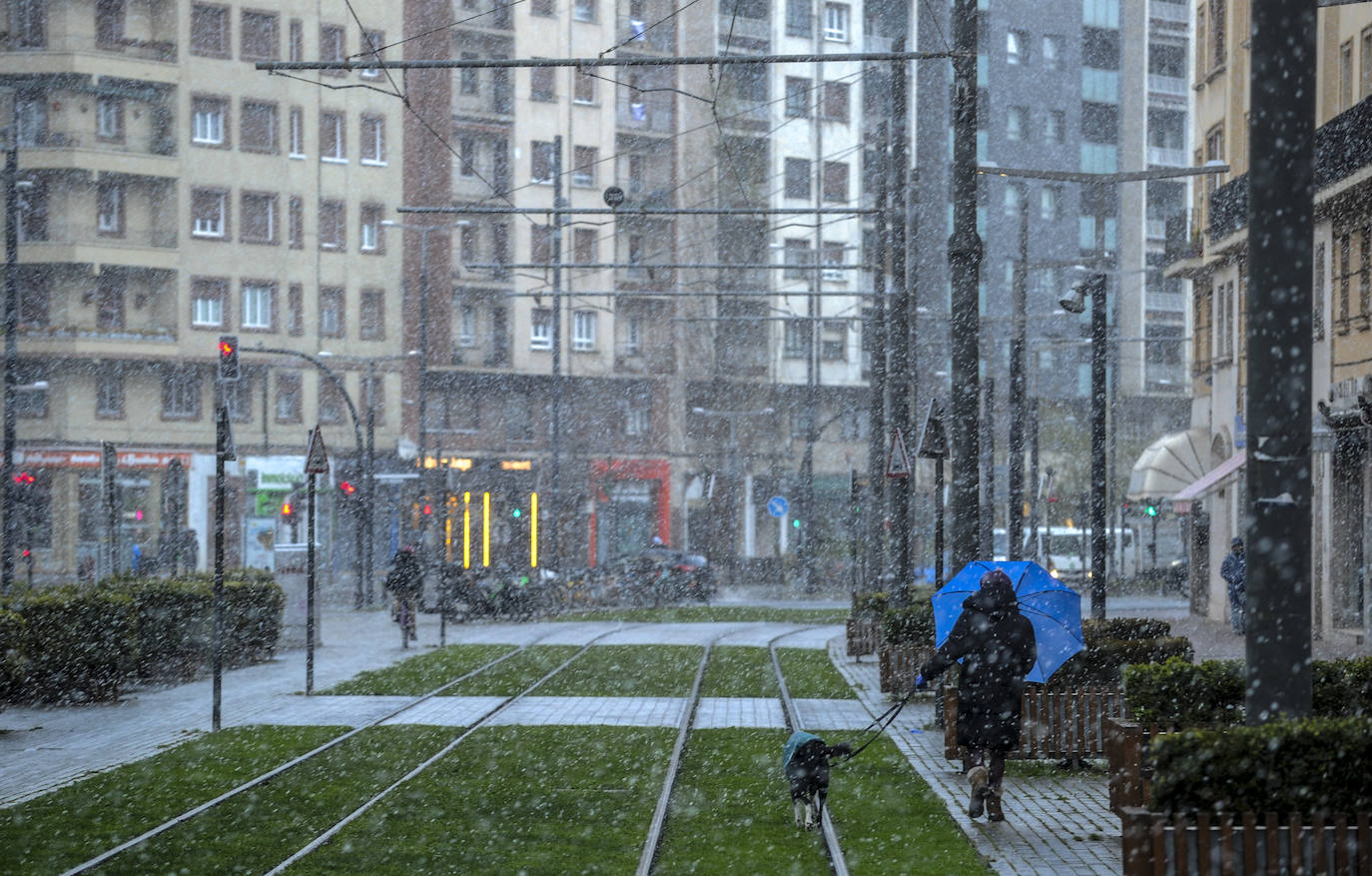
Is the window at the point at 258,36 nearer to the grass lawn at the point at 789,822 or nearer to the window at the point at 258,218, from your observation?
the window at the point at 258,218

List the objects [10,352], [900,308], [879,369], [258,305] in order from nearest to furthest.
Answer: [900,308] → [10,352] → [879,369] → [258,305]

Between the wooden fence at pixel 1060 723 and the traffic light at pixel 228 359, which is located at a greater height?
the traffic light at pixel 228 359

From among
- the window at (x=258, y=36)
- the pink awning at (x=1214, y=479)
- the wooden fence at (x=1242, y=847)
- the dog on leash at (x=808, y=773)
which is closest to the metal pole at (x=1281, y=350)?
the wooden fence at (x=1242, y=847)

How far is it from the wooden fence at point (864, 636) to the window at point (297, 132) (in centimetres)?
3930

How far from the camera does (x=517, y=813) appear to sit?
1175 centimetres

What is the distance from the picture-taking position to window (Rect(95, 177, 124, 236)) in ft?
188

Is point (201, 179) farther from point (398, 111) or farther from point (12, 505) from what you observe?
point (12, 505)

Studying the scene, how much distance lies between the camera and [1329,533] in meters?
32.4

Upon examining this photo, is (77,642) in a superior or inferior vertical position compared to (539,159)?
inferior

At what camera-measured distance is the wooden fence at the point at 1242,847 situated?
705 centimetres

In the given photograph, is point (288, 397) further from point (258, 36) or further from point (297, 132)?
point (258, 36)

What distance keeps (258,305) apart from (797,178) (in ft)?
71.3

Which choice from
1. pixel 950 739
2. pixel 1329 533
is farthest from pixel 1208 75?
pixel 950 739

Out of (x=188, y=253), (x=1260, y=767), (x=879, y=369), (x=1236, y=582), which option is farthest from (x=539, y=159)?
(x=1260, y=767)
